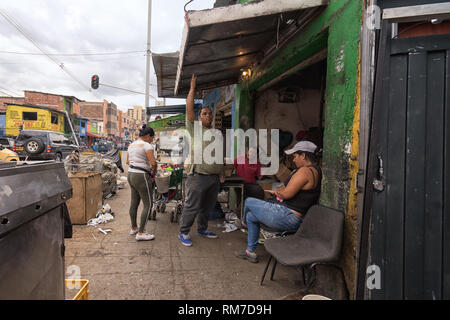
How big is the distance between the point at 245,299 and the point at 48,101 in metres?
37.7

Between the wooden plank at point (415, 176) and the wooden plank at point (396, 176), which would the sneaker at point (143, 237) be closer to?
the wooden plank at point (396, 176)

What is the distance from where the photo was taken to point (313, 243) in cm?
245

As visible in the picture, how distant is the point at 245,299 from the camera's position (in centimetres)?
239

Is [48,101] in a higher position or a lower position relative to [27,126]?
higher

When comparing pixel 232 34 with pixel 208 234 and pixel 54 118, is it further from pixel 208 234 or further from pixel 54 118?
pixel 54 118

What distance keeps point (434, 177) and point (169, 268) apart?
2.88 m

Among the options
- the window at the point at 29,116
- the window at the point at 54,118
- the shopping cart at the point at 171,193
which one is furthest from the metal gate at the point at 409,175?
the window at the point at 54,118

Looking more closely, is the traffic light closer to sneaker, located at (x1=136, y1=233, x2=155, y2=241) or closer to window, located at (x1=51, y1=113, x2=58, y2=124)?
sneaker, located at (x1=136, y1=233, x2=155, y2=241)

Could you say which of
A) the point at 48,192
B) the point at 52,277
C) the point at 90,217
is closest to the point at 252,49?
the point at 48,192

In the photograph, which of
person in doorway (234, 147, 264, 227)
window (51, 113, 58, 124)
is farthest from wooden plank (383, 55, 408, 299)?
window (51, 113, 58, 124)

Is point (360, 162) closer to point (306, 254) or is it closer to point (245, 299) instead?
point (306, 254)

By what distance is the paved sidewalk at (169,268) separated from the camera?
2479 millimetres

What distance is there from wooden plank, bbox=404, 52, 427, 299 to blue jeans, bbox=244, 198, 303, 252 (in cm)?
116

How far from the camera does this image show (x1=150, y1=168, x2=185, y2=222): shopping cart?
15.2 ft
